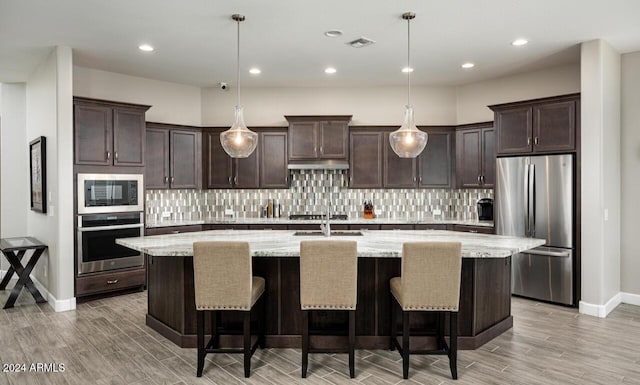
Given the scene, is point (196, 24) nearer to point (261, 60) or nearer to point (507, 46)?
point (261, 60)

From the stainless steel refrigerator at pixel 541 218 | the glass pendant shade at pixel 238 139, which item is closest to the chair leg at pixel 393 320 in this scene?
the glass pendant shade at pixel 238 139

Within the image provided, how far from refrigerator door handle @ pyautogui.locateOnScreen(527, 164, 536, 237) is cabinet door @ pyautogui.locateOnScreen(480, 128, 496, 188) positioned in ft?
2.31

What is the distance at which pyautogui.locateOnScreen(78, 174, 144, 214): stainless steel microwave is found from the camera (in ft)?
16.0

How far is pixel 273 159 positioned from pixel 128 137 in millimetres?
2067

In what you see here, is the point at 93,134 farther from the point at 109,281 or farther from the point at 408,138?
the point at 408,138

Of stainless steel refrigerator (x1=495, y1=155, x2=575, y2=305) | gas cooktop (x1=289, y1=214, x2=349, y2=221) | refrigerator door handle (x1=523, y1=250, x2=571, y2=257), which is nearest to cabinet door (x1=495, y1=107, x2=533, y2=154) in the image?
stainless steel refrigerator (x1=495, y1=155, x2=575, y2=305)

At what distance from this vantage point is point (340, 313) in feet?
11.5

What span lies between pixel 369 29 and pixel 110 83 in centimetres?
382

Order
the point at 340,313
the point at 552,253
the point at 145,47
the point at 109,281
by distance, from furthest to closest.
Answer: the point at 109,281, the point at 552,253, the point at 145,47, the point at 340,313

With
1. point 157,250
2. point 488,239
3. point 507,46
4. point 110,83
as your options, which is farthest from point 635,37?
point 110,83

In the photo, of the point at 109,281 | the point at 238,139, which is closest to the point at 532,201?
the point at 238,139

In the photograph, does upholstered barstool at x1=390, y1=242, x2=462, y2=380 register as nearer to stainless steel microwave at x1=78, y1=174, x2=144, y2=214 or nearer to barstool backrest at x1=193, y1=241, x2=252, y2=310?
barstool backrest at x1=193, y1=241, x2=252, y2=310

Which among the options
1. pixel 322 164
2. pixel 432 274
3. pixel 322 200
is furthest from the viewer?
pixel 322 200

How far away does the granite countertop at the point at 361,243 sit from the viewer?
315 centimetres
